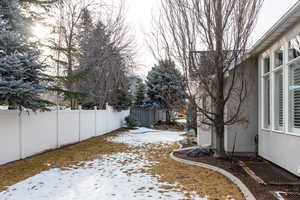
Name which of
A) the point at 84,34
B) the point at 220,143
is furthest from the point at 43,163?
the point at 84,34

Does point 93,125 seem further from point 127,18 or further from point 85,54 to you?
point 127,18

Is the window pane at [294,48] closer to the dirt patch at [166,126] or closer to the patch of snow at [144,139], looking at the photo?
the patch of snow at [144,139]

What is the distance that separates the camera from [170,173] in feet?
17.3

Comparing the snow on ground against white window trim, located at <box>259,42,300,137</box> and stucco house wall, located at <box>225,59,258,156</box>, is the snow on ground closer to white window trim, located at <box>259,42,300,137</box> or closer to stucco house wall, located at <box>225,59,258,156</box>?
white window trim, located at <box>259,42,300,137</box>

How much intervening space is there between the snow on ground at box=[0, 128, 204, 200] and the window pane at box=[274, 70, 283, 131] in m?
3.26

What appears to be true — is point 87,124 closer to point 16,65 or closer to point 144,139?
point 144,139

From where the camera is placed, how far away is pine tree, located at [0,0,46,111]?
17.8 feet

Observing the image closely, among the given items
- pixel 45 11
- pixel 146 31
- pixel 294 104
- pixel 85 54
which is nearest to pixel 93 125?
pixel 85 54

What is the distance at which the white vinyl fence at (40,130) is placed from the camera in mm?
5875

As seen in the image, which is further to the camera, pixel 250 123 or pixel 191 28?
pixel 250 123

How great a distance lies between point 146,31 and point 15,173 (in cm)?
524

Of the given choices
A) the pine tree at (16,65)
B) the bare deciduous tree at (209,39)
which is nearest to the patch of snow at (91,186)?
→ the pine tree at (16,65)

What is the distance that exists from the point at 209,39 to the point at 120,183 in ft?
13.7

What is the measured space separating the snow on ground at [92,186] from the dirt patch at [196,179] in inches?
11.7
